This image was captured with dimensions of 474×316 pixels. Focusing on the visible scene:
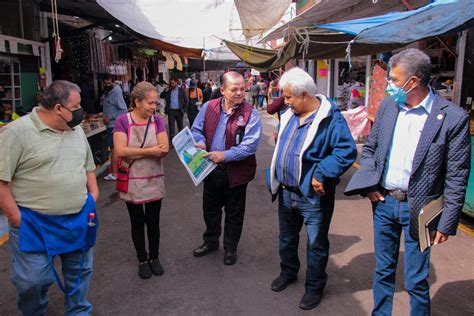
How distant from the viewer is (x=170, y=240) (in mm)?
4617

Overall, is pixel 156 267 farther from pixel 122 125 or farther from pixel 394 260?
pixel 394 260

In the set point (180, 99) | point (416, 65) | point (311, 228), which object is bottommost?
point (311, 228)

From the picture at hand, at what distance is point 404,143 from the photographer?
100 inches

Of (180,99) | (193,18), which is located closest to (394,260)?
(193,18)

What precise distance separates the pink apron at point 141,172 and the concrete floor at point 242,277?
0.81 metres

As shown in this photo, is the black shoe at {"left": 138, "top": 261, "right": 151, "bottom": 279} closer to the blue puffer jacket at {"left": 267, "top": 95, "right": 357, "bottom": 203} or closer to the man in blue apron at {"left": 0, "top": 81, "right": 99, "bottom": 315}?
the man in blue apron at {"left": 0, "top": 81, "right": 99, "bottom": 315}

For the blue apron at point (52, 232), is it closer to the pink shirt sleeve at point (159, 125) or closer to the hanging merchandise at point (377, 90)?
the pink shirt sleeve at point (159, 125)

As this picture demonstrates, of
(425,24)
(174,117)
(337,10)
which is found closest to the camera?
(425,24)

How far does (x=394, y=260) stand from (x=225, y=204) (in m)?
1.75

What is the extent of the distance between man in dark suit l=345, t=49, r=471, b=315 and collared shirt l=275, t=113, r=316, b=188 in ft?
1.52

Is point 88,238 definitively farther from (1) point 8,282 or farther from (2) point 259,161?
(2) point 259,161

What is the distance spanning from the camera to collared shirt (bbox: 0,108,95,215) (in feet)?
7.59

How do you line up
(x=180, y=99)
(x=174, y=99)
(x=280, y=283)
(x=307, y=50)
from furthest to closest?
(x=180, y=99), (x=174, y=99), (x=307, y=50), (x=280, y=283)

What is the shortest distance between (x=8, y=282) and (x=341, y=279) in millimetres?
2988
